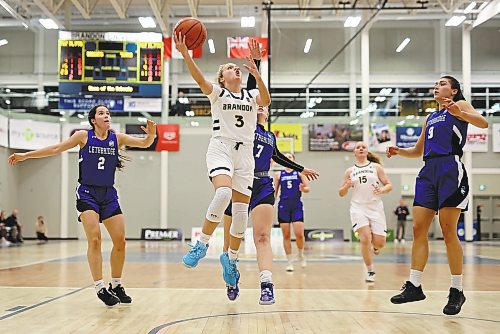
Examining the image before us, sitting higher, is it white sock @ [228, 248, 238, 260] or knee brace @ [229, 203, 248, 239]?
knee brace @ [229, 203, 248, 239]

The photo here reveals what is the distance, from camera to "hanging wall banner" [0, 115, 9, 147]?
2174 centimetres

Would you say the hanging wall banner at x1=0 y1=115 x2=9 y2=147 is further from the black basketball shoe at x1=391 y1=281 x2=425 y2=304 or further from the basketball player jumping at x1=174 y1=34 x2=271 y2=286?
the black basketball shoe at x1=391 y1=281 x2=425 y2=304

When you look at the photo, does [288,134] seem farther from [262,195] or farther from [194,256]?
[194,256]

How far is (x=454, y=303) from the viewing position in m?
5.00

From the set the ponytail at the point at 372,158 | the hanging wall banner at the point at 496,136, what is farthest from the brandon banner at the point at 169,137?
the ponytail at the point at 372,158

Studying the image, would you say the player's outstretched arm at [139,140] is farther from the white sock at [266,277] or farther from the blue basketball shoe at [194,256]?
the white sock at [266,277]

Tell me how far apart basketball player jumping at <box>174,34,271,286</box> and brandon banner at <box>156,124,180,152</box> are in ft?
63.6

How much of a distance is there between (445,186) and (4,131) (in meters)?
19.8

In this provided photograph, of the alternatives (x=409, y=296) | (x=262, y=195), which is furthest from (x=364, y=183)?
(x=409, y=296)

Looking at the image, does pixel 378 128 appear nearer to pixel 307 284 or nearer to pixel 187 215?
pixel 187 215

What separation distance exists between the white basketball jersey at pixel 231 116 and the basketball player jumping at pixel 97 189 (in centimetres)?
116

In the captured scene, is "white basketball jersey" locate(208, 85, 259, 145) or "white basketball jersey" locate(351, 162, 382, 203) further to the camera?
"white basketball jersey" locate(351, 162, 382, 203)

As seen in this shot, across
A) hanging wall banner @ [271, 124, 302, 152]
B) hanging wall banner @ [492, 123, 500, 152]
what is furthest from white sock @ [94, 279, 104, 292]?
hanging wall banner @ [492, 123, 500, 152]

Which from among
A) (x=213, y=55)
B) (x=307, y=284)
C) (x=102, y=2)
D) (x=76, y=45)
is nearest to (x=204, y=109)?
(x=213, y=55)
